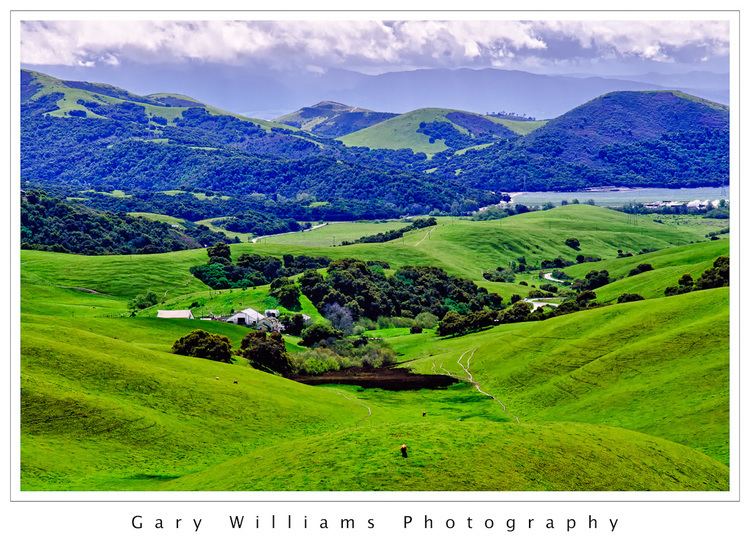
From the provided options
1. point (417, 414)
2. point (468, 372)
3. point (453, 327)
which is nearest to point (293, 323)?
point (453, 327)

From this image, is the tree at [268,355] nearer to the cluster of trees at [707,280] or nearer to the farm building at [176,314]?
the farm building at [176,314]

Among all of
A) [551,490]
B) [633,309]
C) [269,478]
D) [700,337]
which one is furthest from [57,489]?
[633,309]

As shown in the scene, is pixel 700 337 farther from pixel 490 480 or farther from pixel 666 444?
pixel 490 480

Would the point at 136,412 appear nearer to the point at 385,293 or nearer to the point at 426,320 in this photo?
the point at 426,320

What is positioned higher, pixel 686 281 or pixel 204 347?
pixel 686 281

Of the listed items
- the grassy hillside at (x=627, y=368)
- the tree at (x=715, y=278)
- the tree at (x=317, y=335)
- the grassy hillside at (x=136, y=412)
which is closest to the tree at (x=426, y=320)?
the tree at (x=317, y=335)

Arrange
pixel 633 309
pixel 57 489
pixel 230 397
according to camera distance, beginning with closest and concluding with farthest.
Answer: pixel 57 489 < pixel 230 397 < pixel 633 309
